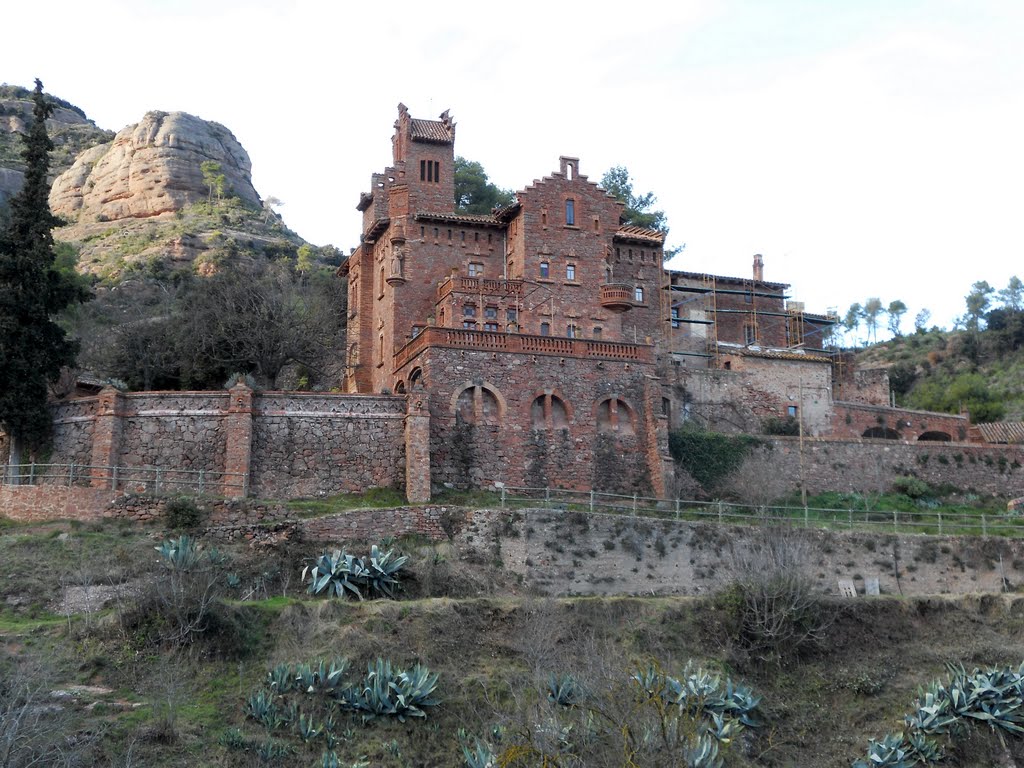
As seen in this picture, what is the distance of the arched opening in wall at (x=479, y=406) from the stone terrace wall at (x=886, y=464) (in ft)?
39.2

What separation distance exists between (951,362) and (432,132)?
148 feet

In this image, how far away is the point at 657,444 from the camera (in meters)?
44.5

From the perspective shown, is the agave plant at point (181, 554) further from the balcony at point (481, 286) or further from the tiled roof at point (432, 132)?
the tiled roof at point (432, 132)

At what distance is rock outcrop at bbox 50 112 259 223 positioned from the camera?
85.1 m

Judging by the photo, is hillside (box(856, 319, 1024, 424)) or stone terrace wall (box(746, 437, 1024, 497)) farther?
hillside (box(856, 319, 1024, 424))

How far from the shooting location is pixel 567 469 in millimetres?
43000

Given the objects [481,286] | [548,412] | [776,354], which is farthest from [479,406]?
[776,354]

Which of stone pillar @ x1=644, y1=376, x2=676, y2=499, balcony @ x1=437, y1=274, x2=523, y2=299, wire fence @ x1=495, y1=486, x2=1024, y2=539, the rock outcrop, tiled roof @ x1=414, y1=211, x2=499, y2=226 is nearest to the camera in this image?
wire fence @ x1=495, y1=486, x2=1024, y2=539

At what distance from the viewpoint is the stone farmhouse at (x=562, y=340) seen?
4312 cm

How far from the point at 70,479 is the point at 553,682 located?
1777cm

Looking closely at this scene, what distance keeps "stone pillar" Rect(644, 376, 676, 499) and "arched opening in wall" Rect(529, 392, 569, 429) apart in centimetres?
343

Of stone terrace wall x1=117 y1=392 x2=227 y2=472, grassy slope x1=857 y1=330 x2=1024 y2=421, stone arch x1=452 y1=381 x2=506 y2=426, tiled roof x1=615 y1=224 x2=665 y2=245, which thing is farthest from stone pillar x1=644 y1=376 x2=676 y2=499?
grassy slope x1=857 y1=330 x2=1024 y2=421

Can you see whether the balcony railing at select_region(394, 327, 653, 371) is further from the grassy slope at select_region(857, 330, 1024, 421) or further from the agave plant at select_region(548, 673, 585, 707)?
the grassy slope at select_region(857, 330, 1024, 421)

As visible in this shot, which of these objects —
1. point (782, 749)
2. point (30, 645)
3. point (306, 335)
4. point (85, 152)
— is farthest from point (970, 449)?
point (85, 152)
